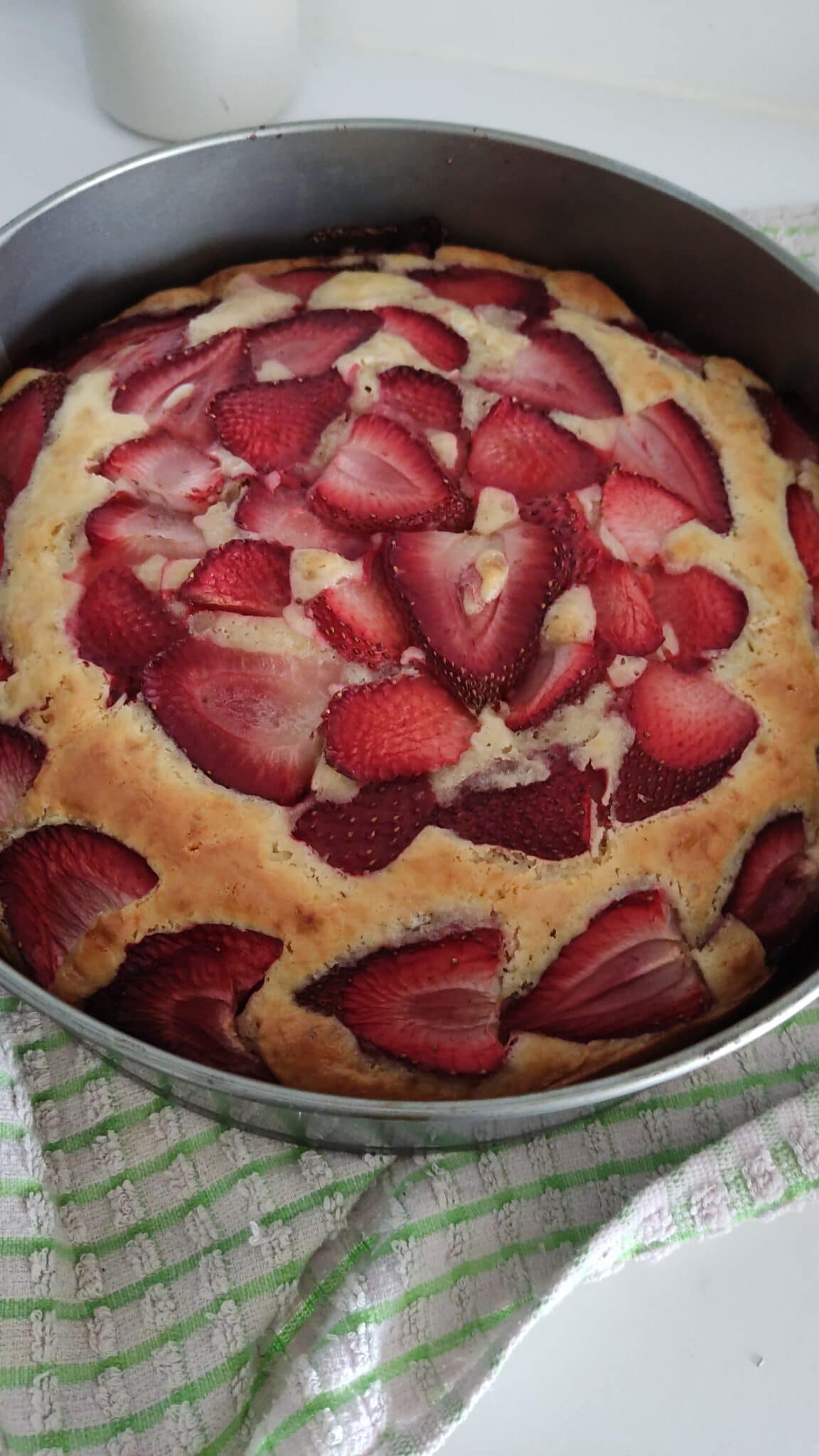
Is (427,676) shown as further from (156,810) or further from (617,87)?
(617,87)

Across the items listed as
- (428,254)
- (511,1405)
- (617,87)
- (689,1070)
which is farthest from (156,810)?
(617,87)

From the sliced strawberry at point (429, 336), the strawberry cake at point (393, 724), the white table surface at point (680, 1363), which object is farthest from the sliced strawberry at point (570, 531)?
the white table surface at point (680, 1363)

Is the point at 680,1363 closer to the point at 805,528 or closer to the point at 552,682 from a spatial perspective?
the point at 552,682

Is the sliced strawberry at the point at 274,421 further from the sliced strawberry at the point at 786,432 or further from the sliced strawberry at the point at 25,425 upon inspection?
the sliced strawberry at the point at 786,432

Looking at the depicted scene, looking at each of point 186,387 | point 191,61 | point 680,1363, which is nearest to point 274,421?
point 186,387

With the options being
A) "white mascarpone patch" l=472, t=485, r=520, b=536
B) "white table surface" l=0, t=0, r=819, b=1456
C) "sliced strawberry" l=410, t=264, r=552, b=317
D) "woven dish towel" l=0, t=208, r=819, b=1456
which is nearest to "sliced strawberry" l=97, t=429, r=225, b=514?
"white mascarpone patch" l=472, t=485, r=520, b=536

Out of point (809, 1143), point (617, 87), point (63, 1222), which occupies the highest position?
point (617, 87)
